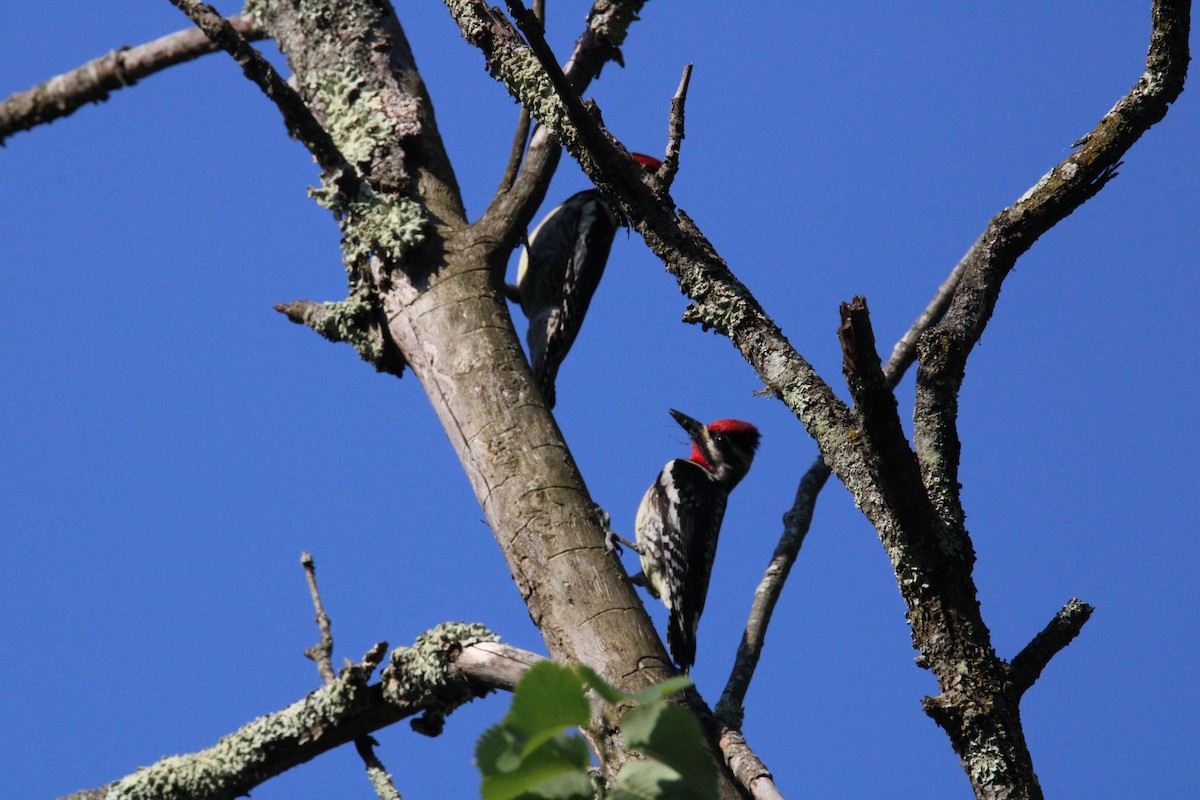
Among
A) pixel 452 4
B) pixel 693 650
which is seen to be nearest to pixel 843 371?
pixel 452 4

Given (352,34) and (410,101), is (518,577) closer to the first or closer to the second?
(410,101)

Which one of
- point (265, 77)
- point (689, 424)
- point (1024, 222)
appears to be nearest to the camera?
point (1024, 222)

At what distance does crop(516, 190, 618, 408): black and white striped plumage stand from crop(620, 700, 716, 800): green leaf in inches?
180

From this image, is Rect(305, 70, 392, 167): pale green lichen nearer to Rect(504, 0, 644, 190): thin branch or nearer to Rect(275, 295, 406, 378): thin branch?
Rect(275, 295, 406, 378): thin branch

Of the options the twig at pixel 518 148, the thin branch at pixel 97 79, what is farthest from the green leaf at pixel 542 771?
the thin branch at pixel 97 79

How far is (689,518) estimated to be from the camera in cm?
565

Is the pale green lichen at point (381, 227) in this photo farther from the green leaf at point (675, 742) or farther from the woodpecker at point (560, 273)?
the green leaf at point (675, 742)

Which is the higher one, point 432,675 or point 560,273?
point 560,273

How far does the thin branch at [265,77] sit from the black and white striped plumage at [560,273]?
2377 mm

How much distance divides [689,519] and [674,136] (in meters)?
3.33

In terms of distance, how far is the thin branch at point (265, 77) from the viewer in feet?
9.72

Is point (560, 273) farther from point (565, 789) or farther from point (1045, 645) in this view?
point (565, 789)

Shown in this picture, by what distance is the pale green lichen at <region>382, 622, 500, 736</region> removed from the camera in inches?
111

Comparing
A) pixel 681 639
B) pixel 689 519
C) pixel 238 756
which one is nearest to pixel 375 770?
pixel 238 756
